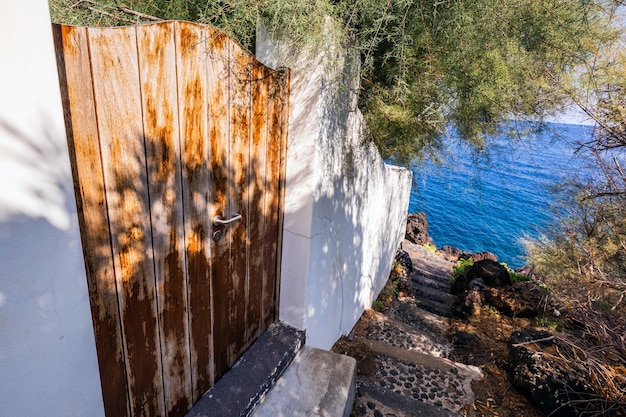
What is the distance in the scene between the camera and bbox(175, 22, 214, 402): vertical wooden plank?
1367mm

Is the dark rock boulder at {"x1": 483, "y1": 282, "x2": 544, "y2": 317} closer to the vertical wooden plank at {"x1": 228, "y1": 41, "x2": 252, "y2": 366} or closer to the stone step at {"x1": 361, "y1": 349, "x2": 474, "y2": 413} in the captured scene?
the stone step at {"x1": 361, "y1": 349, "x2": 474, "y2": 413}

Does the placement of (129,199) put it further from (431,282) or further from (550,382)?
(431,282)

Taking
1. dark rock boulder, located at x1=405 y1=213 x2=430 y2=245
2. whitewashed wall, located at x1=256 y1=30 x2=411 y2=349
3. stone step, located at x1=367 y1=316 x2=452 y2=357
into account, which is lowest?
dark rock boulder, located at x1=405 y1=213 x2=430 y2=245

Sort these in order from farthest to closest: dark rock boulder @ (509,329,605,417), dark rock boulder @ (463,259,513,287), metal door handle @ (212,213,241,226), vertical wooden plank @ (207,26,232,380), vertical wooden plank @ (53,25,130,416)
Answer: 1. dark rock boulder @ (463,259,513,287)
2. dark rock boulder @ (509,329,605,417)
3. metal door handle @ (212,213,241,226)
4. vertical wooden plank @ (207,26,232,380)
5. vertical wooden plank @ (53,25,130,416)

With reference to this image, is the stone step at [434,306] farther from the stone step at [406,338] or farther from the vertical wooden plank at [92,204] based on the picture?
the vertical wooden plank at [92,204]

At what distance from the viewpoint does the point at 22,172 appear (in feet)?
2.72

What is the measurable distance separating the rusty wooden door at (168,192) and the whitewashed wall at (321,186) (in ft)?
0.44

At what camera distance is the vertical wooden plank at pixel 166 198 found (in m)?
1.24

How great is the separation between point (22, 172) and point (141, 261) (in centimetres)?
57

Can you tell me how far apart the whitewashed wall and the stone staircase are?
0.54 metres

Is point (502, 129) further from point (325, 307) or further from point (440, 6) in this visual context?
point (325, 307)

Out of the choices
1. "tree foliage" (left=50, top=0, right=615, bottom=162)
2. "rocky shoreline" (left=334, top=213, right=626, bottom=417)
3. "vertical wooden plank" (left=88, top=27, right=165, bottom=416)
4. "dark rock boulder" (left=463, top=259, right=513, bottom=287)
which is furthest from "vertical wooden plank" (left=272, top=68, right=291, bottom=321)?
"dark rock boulder" (left=463, top=259, right=513, bottom=287)

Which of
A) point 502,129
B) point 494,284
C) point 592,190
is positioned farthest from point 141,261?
point 494,284

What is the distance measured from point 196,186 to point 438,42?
1872 mm
